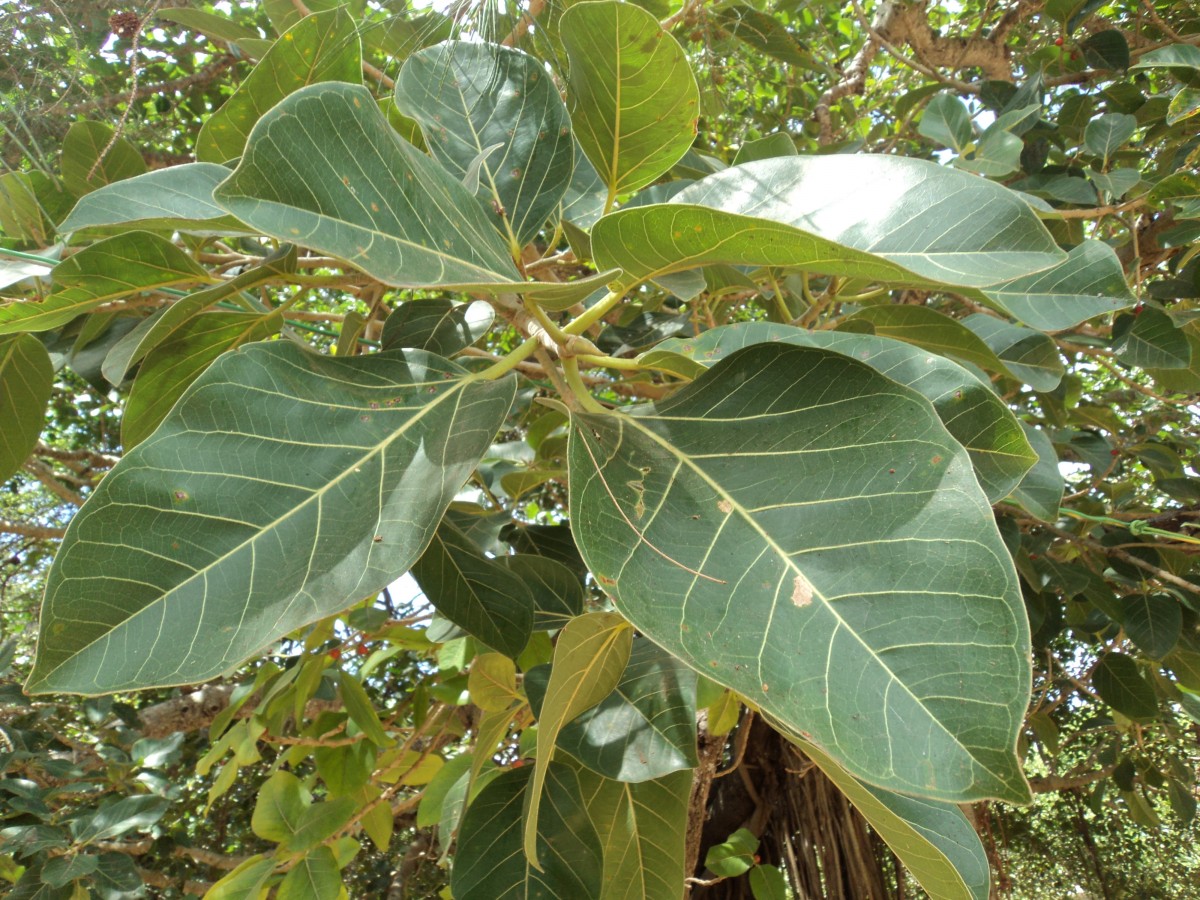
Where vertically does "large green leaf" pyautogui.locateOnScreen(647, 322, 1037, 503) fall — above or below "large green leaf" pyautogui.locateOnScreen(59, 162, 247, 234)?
below

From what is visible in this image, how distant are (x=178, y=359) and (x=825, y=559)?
0.70 m

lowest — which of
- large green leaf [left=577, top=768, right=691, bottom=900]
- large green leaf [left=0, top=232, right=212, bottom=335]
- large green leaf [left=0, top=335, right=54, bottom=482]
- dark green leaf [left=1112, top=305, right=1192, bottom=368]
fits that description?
large green leaf [left=577, top=768, right=691, bottom=900]

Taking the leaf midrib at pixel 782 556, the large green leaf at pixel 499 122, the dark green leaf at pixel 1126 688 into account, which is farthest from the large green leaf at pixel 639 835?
the dark green leaf at pixel 1126 688

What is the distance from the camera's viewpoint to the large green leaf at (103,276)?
769 millimetres

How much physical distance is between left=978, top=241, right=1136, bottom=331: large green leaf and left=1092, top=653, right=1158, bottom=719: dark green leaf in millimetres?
1006

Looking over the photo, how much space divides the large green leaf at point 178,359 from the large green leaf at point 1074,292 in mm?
783

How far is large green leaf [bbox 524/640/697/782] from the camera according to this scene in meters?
0.76

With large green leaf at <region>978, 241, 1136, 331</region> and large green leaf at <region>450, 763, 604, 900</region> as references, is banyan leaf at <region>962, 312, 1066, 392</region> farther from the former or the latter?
large green leaf at <region>450, 763, 604, 900</region>

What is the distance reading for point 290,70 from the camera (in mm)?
784

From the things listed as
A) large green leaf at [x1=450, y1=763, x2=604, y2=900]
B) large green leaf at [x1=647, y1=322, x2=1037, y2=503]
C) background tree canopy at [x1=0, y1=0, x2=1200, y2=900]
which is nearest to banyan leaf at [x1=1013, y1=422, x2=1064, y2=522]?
background tree canopy at [x1=0, y1=0, x2=1200, y2=900]

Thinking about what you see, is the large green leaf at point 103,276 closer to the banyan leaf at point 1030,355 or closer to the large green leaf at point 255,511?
the large green leaf at point 255,511

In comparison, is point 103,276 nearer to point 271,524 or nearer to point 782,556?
point 271,524

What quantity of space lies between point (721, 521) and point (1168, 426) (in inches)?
107

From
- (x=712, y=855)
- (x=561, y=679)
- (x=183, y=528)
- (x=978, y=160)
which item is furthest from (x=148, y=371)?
(x=712, y=855)
